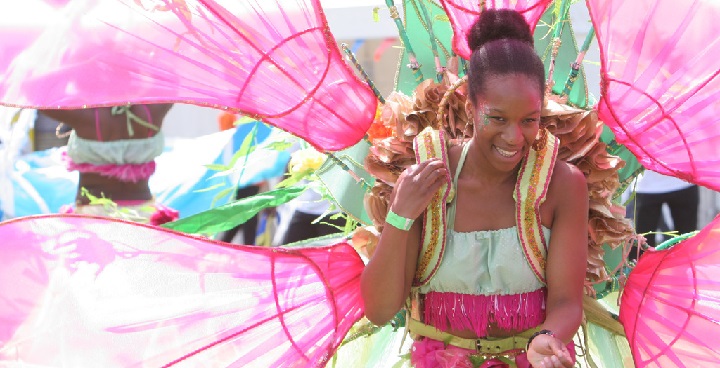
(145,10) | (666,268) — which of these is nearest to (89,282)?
(145,10)

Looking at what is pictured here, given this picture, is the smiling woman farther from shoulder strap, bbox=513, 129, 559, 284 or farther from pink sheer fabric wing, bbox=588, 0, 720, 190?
pink sheer fabric wing, bbox=588, 0, 720, 190

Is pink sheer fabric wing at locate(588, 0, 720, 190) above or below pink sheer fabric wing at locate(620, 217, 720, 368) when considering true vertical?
above

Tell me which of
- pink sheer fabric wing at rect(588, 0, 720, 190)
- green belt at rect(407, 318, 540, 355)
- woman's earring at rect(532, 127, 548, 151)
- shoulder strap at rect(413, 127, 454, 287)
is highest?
pink sheer fabric wing at rect(588, 0, 720, 190)

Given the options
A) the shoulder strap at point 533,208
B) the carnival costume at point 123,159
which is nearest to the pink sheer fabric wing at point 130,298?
the shoulder strap at point 533,208

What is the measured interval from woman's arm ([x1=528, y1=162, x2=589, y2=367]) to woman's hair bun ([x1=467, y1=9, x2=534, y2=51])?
305mm

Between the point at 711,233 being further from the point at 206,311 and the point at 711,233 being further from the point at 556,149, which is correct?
the point at 206,311

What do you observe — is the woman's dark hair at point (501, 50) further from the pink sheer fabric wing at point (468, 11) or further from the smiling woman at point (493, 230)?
the pink sheer fabric wing at point (468, 11)

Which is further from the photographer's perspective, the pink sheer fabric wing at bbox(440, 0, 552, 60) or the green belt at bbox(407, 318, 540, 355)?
the pink sheer fabric wing at bbox(440, 0, 552, 60)

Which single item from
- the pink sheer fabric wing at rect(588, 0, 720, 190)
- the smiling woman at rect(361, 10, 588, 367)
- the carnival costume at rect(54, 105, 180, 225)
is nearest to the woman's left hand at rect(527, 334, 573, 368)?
the smiling woman at rect(361, 10, 588, 367)

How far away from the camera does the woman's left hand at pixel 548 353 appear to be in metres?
1.87

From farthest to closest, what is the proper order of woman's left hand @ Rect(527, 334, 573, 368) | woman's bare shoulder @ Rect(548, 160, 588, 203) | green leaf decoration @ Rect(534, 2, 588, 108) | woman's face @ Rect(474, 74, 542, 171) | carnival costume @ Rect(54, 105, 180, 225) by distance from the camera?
1. carnival costume @ Rect(54, 105, 180, 225)
2. green leaf decoration @ Rect(534, 2, 588, 108)
3. woman's bare shoulder @ Rect(548, 160, 588, 203)
4. woman's face @ Rect(474, 74, 542, 171)
5. woman's left hand @ Rect(527, 334, 573, 368)

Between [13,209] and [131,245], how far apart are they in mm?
3876

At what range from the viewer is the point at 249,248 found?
2.28m

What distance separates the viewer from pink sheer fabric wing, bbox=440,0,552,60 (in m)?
2.34
